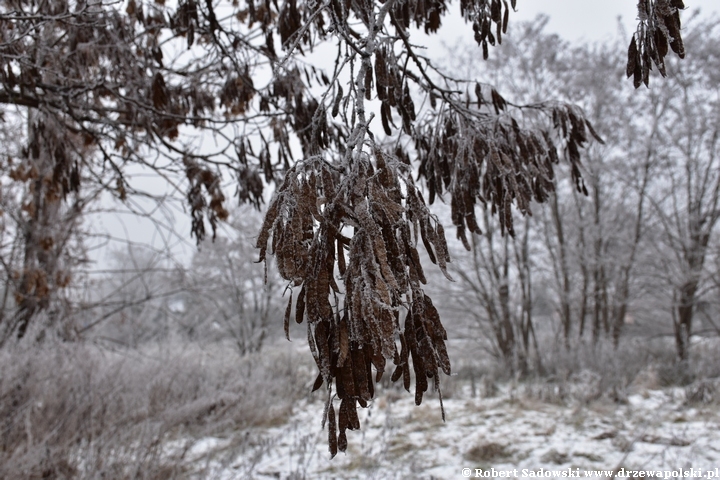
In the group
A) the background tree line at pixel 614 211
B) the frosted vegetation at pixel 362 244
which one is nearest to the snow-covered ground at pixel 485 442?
the frosted vegetation at pixel 362 244

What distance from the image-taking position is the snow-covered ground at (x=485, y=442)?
11.2ft

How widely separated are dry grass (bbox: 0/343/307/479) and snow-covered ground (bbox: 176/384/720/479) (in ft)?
0.86

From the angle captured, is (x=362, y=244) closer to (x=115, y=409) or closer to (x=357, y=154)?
(x=357, y=154)

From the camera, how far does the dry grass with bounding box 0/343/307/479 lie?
9.06ft

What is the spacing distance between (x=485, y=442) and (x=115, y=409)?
10.6 ft

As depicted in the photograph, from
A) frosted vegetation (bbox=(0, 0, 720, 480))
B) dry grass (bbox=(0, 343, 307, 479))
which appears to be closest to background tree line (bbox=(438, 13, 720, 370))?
frosted vegetation (bbox=(0, 0, 720, 480))

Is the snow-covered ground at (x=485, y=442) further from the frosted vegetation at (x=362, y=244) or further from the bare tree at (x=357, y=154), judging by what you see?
the bare tree at (x=357, y=154)

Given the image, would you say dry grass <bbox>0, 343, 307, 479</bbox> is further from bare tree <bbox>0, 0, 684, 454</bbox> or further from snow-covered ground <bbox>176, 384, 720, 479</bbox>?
bare tree <bbox>0, 0, 684, 454</bbox>

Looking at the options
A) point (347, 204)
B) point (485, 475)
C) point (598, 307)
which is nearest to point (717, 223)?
point (598, 307)

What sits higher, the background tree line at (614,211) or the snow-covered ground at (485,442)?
the background tree line at (614,211)

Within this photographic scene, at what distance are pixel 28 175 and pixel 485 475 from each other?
3.66 metres

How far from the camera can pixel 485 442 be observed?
13.7 ft

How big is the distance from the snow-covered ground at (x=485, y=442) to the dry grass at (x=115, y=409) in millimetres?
262

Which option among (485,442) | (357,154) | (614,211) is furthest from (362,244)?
(614,211)
